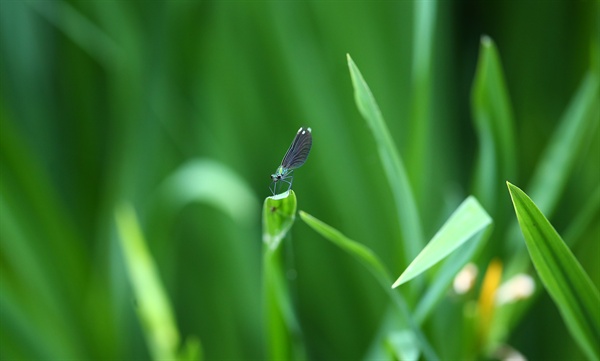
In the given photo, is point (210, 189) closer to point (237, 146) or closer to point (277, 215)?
point (237, 146)

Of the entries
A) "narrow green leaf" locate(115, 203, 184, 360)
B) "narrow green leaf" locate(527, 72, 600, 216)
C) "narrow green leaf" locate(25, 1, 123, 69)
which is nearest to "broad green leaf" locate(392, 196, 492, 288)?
"narrow green leaf" locate(527, 72, 600, 216)

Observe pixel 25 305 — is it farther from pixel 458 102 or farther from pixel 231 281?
pixel 458 102

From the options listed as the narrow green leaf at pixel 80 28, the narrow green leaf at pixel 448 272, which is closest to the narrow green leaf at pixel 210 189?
the narrow green leaf at pixel 80 28

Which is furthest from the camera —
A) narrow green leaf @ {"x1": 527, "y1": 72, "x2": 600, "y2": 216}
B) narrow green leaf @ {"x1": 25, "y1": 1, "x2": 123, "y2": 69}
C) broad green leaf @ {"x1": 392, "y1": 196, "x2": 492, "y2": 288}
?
narrow green leaf @ {"x1": 25, "y1": 1, "x2": 123, "y2": 69}

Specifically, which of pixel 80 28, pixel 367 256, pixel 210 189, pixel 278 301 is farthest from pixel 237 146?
pixel 367 256

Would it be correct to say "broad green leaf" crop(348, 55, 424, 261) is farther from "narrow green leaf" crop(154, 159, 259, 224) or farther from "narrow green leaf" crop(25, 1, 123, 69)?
"narrow green leaf" crop(25, 1, 123, 69)

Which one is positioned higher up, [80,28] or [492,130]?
[80,28]

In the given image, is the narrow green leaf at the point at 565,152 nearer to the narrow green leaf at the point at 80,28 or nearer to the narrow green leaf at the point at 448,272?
the narrow green leaf at the point at 448,272
